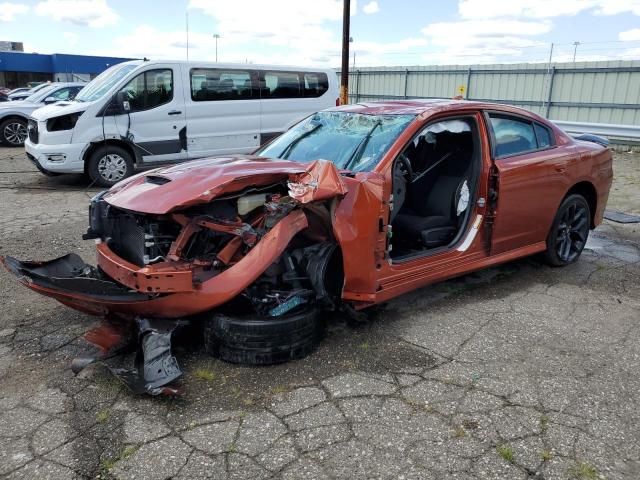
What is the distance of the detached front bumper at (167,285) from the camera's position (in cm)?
300

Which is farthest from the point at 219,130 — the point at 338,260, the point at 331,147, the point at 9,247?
the point at 338,260

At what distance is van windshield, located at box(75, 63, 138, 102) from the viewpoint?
900 centimetres

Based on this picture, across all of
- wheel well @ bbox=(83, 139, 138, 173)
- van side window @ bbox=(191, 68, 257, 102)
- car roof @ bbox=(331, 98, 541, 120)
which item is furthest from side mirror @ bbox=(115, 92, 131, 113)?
car roof @ bbox=(331, 98, 541, 120)

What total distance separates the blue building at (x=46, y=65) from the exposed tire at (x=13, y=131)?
2748cm

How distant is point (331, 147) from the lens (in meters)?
4.03

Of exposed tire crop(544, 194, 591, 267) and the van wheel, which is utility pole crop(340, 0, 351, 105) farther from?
exposed tire crop(544, 194, 591, 267)

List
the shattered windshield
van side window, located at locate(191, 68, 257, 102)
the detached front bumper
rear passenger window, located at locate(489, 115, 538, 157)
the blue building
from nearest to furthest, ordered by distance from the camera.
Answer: the detached front bumper, the shattered windshield, rear passenger window, located at locate(489, 115, 538, 157), van side window, located at locate(191, 68, 257, 102), the blue building

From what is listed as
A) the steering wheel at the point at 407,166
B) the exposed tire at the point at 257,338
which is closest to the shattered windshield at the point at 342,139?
the steering wheel at the point at 407,166

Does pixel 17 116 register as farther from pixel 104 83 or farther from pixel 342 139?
pixel 342 139

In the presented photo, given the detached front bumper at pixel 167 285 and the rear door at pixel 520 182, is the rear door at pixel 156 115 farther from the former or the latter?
the rear door at pixel 520 182

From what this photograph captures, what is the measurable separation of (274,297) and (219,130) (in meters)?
7.07

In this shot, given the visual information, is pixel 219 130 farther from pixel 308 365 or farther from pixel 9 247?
pixel 308 365

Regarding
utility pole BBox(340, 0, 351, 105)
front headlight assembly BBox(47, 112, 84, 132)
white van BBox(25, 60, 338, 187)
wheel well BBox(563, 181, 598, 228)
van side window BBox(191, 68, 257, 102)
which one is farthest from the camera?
utility pole BBox(340, 0, 351, 105)

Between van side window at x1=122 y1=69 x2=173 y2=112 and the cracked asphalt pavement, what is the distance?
17.6 ft
